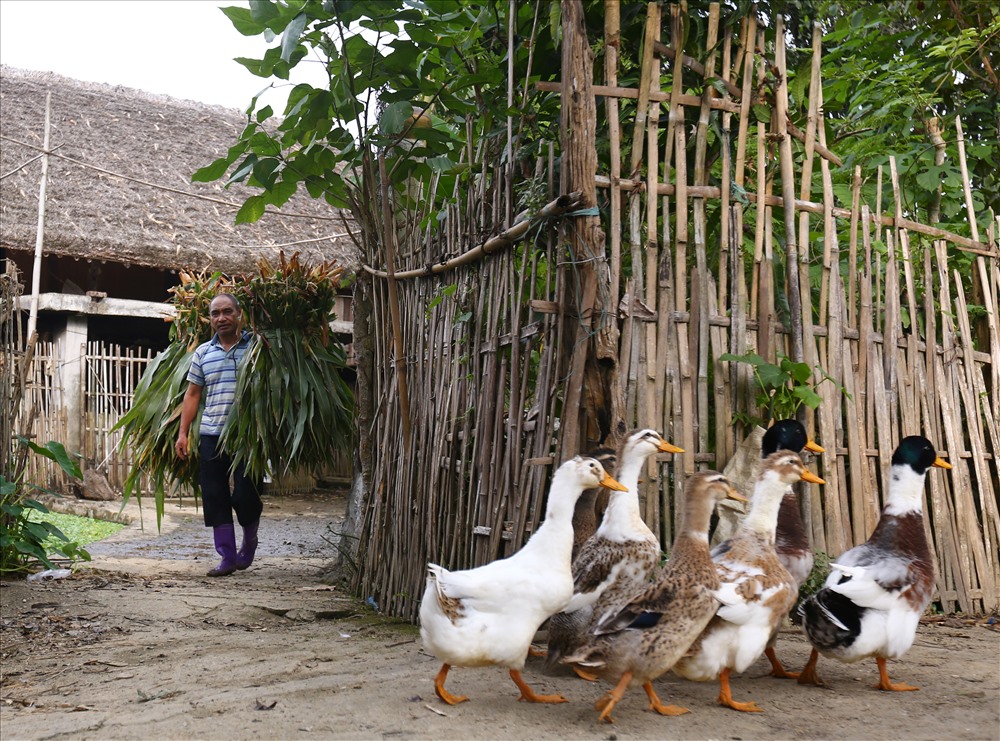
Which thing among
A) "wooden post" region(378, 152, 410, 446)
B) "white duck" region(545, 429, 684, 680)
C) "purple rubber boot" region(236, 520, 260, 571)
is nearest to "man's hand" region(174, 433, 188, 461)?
"purple rubber boot" region(236, 520, 260, 571)

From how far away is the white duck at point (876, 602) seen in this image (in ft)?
10.1

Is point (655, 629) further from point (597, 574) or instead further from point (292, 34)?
point (292, 34)

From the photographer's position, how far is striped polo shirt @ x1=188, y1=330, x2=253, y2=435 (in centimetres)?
606

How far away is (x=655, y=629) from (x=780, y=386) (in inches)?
53.6

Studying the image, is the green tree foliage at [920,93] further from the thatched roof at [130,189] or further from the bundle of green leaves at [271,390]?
the thatched roof at [130,189]

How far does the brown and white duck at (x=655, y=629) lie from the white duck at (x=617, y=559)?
218 millimetres

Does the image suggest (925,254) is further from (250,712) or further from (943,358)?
(250,712)

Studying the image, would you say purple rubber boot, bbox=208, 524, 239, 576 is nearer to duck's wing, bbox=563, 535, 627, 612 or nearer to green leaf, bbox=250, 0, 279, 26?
green leaf, bbox=250, 0, 279, 26

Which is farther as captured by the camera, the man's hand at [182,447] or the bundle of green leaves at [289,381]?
the man's hand at [182,447]

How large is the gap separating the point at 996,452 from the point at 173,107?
579 inches

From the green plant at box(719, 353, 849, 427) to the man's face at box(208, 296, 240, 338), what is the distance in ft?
11.7

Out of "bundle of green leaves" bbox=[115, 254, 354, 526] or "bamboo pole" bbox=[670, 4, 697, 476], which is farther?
"bundle of green leaves" bbox=[115, 254, 354, 526]

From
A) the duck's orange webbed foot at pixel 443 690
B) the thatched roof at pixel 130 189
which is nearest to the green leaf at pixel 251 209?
the duck's orange webbed foot at pixel 443 690

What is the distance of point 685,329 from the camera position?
12.1 feet
